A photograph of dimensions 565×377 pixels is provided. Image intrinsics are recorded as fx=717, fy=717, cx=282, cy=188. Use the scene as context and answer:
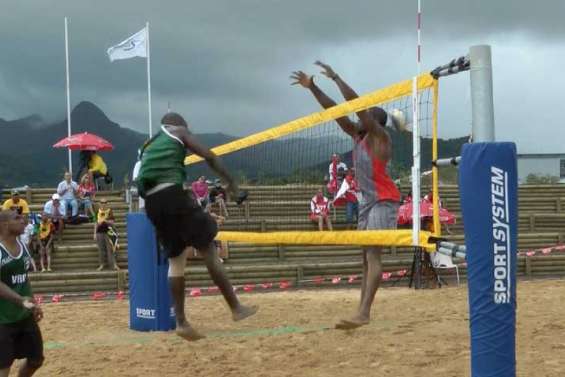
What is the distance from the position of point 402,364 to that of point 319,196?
4105mm

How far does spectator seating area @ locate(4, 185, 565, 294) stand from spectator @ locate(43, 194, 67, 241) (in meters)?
0.37

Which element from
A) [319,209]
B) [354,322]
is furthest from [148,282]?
[354,322]

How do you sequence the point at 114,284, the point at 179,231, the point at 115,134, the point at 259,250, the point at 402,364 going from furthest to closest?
the point at 115,134 < the point at 259,250 < the point at 114,284 < the point at 402,364 < the point at 179,231

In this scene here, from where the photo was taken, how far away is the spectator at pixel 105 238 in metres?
14.9

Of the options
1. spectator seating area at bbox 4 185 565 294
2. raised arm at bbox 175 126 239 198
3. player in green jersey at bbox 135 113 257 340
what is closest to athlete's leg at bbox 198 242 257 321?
player in green jersey at bbox 135 113 257 340

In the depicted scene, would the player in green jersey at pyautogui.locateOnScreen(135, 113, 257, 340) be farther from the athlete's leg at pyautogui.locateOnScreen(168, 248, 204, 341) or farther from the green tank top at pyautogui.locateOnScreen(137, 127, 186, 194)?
the athlete's leg at pyautogui.locateOnScreen(168, 248, 204, 341)

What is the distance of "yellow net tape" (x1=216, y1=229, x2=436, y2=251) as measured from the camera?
5.44 metres

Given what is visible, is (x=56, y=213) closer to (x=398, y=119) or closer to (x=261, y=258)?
(x=261, y=258)

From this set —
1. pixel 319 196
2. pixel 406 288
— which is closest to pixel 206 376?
pixel 319 196

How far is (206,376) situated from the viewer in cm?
629

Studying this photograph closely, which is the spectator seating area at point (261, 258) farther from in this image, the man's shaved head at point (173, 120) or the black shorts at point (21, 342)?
the black shorts at point (21, 342)

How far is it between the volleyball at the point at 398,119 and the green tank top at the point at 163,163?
68.2 inches

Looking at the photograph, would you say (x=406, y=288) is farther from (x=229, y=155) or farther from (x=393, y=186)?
(x=393, y=186)

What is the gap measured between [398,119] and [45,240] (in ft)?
36.2
